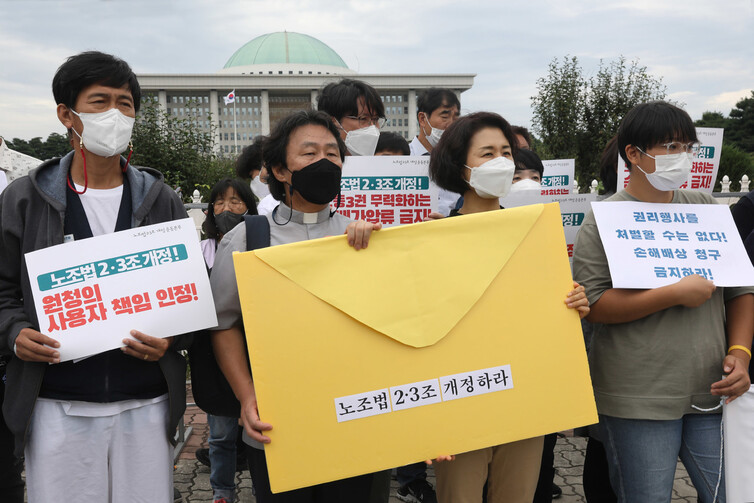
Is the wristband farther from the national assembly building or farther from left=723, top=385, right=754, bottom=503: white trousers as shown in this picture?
the national assembly building

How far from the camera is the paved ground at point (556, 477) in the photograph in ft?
12.5

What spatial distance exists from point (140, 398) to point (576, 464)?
3338 mm

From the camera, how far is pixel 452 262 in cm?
197

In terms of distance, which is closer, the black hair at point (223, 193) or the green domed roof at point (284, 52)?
the black hair at point (223, 193)

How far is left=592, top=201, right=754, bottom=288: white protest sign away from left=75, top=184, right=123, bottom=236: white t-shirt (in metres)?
1.81

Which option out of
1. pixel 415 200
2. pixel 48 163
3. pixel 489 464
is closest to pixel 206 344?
pixel 48 163

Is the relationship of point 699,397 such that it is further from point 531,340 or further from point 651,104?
point 651,104

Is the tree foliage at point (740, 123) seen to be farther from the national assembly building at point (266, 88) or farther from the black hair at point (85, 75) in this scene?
the national assembly building at point (266, 88)

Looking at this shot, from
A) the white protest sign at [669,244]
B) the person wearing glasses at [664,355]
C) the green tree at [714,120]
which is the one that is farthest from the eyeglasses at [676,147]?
Answer: the green tree at [714,120]

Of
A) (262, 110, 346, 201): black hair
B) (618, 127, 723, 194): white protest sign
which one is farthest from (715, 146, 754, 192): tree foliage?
(262, 110, 346, 201): black hair

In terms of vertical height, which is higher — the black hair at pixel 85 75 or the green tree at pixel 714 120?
the green tree at pixel 714 120

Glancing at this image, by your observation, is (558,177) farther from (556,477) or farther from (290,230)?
(290,230)

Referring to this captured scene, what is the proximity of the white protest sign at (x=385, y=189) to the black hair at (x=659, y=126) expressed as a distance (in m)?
1.46

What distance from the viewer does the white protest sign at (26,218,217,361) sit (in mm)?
1926
